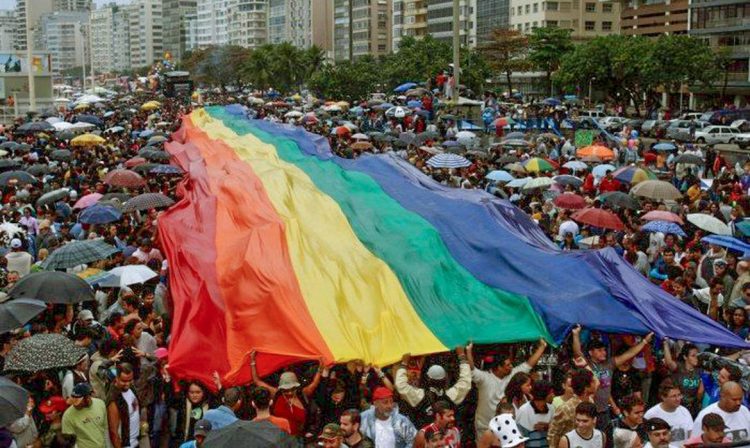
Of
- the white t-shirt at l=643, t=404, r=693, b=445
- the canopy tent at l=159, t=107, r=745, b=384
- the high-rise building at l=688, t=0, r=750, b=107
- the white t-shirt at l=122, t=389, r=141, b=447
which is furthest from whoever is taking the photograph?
the high-rise building at l=688, t=0, r=750, b=107

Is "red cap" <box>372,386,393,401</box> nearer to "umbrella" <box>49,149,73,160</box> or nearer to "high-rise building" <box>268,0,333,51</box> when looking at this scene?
"umbrella" <box>49,149,73,160</box>

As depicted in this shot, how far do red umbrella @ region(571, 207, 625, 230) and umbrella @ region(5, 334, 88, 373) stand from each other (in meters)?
9.19

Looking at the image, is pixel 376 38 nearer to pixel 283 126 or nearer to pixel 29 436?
pixel 283 126

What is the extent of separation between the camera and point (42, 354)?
31.2 feet

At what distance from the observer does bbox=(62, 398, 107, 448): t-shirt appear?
8.66 metres

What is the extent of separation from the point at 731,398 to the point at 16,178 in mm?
16999

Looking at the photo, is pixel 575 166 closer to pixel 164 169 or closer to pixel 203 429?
pixel 164 169

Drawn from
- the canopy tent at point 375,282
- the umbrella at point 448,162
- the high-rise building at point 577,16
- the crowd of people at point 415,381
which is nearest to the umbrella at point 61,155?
the crowd of people at point 415,381

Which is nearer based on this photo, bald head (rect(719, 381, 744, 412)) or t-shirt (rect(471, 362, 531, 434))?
bald head (rect(719, 381, 744, 412))

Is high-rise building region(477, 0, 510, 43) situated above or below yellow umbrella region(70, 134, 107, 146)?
above

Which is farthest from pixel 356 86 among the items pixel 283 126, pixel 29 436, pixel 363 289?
pixel 29 436

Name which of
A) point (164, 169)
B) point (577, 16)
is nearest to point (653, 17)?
point (577, 16)

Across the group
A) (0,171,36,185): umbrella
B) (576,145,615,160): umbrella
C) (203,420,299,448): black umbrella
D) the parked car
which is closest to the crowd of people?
(203,420,299,448): black umbrella

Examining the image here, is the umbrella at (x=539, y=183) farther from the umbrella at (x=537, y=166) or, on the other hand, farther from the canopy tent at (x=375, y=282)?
the canopy tent at (x=375, y=282)
